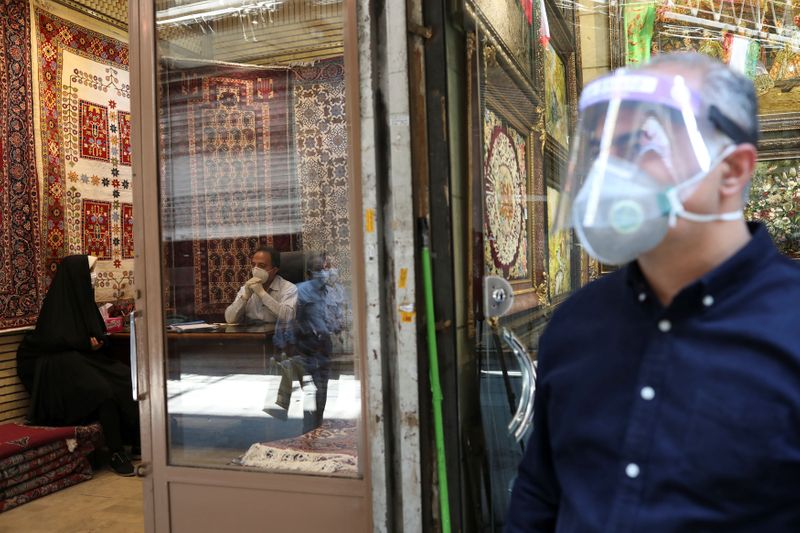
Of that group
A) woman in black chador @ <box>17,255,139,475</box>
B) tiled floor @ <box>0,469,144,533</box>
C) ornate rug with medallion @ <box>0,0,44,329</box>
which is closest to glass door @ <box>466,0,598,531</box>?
tiled floor @ <box>0,469,144,533</box>

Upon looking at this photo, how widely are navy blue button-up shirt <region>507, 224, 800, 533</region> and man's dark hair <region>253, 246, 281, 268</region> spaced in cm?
161

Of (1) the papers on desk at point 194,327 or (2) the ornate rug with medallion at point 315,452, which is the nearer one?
(2) the ornate rug with medallion at point 315,452

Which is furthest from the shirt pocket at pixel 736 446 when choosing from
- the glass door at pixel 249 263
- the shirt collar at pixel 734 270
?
the glass door at pixel 249 263

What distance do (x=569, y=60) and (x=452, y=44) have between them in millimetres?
469

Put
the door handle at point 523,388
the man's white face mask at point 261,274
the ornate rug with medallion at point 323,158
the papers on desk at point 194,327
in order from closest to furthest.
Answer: the door handle at point 523,388 → the ornate rug with medallion at point 323,158 → the man's white face mask at point 261,274 → the papers on desk at point 194,327

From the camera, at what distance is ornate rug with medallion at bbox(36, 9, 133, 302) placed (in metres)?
5.40

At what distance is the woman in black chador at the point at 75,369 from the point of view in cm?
502

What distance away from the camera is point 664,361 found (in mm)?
991

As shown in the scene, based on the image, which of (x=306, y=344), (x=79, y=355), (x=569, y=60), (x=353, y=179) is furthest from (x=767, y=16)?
(x=79, y=355)

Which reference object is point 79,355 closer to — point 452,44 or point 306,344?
point 306,344

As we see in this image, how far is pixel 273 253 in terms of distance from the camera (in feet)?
8.49

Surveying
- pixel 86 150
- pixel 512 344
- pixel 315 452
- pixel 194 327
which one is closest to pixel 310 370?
pixel 315 452

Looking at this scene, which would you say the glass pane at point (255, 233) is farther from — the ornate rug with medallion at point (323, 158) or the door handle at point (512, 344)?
the door handle at point (512, 344)

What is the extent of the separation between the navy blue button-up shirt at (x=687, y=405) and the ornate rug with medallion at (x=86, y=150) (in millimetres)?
5257
